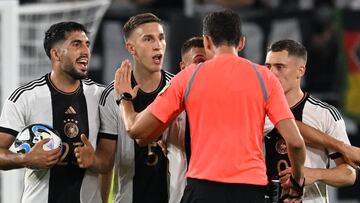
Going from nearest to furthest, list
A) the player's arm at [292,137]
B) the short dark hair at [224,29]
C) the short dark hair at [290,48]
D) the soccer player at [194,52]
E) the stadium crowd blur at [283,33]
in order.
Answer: the player's arm at [292,137], the short dark hair at [224,29], the short dark hair at [290,48], the soccer player at [194,52], the stadium crowd blur at [283,33]

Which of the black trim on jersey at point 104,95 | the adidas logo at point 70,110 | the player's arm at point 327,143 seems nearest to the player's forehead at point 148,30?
the black trim on jersey at point 104,95

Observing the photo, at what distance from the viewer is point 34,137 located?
6.31 m

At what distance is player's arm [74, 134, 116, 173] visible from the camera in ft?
21.0

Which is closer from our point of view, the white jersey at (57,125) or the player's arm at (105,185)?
→ the white jersey at (57,125)

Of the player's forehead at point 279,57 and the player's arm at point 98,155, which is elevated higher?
the player's forehead at point 279,57

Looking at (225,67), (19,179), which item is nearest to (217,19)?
(225,67)

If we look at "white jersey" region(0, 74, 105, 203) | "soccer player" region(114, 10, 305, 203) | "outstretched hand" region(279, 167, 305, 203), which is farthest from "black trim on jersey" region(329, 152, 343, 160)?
"white jersey" region(0, 74, 105, 203)

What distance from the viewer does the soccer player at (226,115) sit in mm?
5672

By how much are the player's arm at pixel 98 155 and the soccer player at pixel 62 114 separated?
7 cm

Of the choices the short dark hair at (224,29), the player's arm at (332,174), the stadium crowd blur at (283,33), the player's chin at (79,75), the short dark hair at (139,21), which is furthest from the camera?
the stadium crowd blur at (283,33)

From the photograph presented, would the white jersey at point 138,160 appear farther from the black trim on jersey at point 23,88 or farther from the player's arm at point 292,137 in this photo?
the player's arm at point 292,137

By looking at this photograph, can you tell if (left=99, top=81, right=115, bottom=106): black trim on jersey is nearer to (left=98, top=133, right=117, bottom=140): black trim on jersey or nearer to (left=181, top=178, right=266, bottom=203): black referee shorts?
(left=98, top=133, right=117, bottom=140): black trim on jersey

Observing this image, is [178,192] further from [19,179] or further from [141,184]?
[19,179]

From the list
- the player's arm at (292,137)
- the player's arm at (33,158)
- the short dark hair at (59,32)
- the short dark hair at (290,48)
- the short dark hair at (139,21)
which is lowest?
the player's arm at (33,158)
